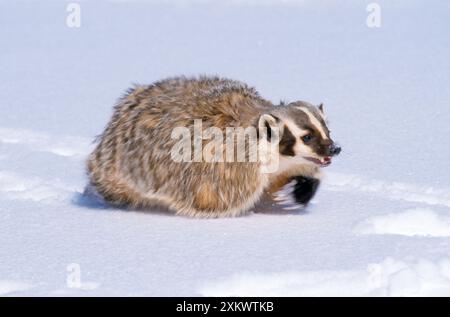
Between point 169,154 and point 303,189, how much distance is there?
0.91 meters

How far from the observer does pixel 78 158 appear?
7.63 meters

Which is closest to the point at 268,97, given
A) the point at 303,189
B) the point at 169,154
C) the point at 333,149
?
the point at 303,189

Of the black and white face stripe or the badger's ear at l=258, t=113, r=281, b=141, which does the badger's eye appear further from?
the badger's ear at l=258, t=113, r=281, b=141

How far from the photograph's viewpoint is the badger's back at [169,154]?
5660 mm

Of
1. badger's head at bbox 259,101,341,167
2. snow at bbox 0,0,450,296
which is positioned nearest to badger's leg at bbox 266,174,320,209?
snow at bbox 0,0,450,296

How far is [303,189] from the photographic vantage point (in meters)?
5.87

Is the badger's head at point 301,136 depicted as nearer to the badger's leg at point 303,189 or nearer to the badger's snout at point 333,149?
the badger's snout at point 333,149

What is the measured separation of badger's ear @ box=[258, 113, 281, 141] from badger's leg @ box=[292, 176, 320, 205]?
1.33 ft

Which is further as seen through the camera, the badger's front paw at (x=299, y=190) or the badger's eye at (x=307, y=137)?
the badger's front paw at (x=299, y=190)

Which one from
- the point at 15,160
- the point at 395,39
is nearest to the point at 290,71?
the point at 395,39

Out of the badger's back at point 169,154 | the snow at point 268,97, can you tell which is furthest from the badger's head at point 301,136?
the snow at point 268,97

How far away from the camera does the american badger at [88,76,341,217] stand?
5.62m

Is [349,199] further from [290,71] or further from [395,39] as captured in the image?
[395,39]
